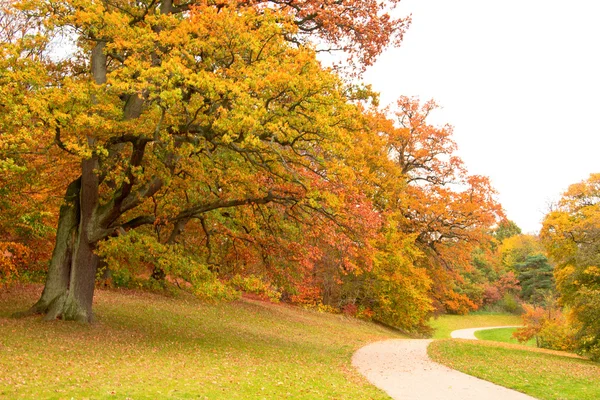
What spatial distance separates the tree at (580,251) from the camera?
64.4ft

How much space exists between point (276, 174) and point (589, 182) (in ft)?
60.2

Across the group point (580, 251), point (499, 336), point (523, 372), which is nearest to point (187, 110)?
point (523, 372)

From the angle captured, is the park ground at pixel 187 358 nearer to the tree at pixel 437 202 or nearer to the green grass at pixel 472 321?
the tree at pixel 437 202

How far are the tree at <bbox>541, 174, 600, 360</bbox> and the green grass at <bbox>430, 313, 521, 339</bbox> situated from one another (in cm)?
2653

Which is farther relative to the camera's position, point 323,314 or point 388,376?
point 323,314

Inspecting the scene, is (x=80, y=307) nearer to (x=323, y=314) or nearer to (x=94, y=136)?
(x=94, y=136)

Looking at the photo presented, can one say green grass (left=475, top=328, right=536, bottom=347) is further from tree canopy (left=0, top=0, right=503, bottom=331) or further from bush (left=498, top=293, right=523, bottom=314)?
tree canopy (left=0, top=0, right=503, bottom=331)

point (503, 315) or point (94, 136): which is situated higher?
point (94, 136)

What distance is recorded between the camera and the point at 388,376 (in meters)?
12.8

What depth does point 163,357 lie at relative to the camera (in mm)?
11789

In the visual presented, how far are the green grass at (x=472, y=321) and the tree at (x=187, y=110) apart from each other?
39417 millimetres

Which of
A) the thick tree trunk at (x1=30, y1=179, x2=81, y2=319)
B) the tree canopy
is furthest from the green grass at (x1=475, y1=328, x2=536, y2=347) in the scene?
the thick tree trunk at (x1=30, y1=179, x2=81, y2=319)

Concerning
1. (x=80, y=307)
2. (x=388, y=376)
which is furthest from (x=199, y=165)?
(x=388, y=376)

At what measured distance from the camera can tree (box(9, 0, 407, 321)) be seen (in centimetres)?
1113
